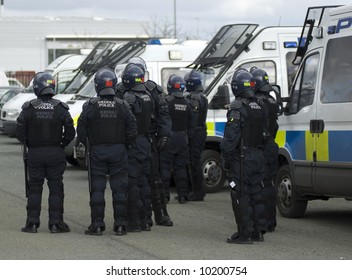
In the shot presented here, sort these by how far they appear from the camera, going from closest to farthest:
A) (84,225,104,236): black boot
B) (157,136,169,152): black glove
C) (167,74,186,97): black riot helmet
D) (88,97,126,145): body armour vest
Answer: (88,97,126,145): body armour vest
(84,225,104,236): black boot
(157,136,169,152): black glove
(167,74,186,97): black riot helmet

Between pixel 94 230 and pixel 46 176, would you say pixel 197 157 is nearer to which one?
pixel 46 176

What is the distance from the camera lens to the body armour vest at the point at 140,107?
11.0 m

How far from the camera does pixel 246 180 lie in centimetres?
1003

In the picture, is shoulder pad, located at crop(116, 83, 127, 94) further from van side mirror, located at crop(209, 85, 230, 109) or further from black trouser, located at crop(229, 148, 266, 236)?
van side mirror, located at crop(209, 85, 230, 109)

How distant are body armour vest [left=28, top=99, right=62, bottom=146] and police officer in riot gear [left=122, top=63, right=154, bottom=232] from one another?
33.6 inches

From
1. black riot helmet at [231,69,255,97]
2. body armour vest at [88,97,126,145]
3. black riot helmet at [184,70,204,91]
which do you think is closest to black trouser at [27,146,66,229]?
body armour vest at [88,97,126,145]

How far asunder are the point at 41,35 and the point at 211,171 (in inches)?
3259

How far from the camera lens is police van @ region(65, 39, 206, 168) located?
56.2ft

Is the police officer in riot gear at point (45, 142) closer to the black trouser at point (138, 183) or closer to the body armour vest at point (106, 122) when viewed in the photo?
the body armour vest at point (106, 122)

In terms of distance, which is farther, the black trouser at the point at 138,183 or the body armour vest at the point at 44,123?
the black trouser at the point at 138,183

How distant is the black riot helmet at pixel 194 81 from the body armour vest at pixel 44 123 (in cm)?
386

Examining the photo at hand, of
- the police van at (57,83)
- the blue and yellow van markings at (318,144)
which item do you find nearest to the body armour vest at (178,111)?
the blue and yellow van markings at (318,144)

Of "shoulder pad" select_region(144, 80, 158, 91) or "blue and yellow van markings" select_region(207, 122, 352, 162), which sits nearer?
"blue and yellow van markings" select_region(207, 122, 352, 162)
